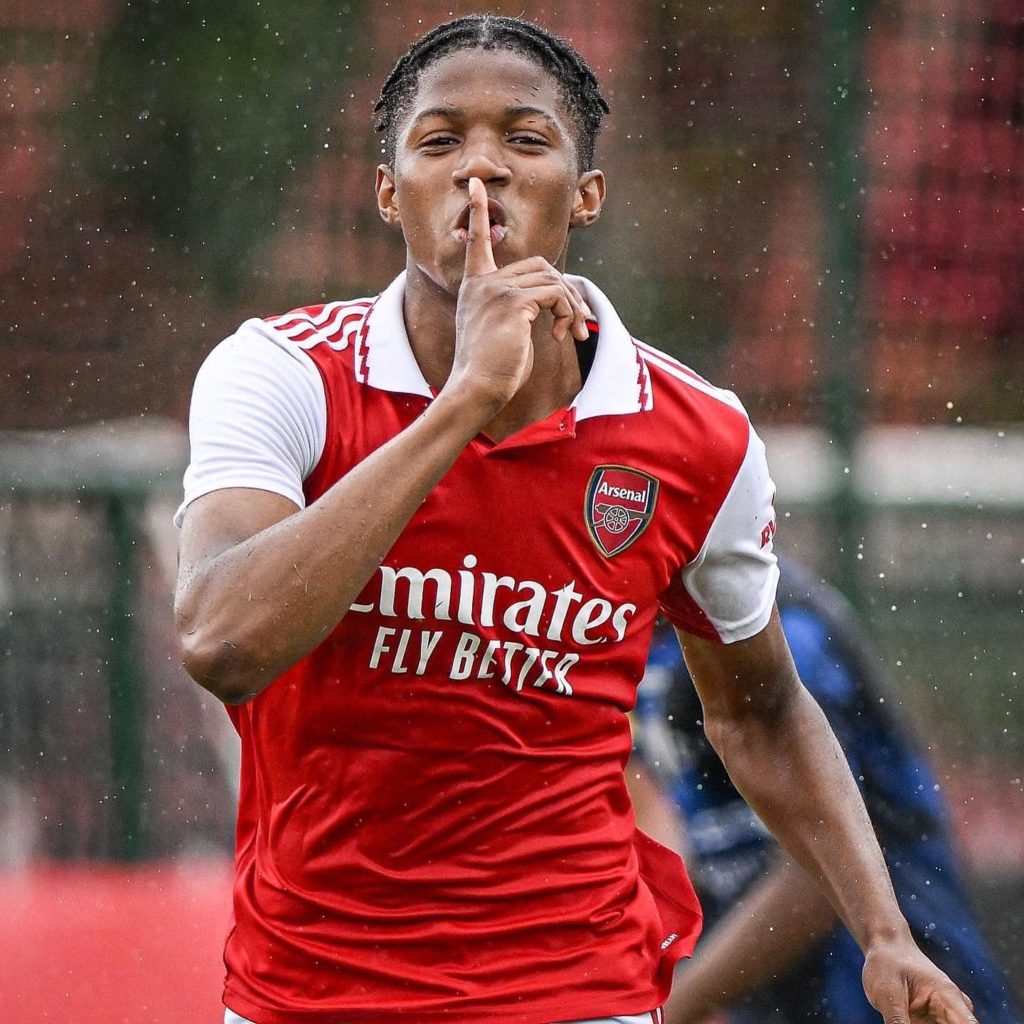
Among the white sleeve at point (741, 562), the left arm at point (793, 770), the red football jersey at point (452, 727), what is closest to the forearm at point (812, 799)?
the left arm at point (793, 770)

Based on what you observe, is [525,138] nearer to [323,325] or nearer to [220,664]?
[323,325]

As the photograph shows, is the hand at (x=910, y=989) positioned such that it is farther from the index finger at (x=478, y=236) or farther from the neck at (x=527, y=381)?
the index finger at (x=478, y=236)

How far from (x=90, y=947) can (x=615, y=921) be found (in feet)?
11.3

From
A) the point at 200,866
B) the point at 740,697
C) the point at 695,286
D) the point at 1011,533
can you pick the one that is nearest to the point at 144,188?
the point at 695,286

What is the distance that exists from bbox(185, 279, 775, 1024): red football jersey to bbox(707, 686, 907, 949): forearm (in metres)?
0.35

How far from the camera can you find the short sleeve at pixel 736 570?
2941mm

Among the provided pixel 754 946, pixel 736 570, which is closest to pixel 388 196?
pixel 736 570

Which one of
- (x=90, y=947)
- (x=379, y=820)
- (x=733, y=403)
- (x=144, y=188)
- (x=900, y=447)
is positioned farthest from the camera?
(x=144, y=188)

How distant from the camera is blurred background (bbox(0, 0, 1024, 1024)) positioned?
6.34m

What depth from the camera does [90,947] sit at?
5.87 metres

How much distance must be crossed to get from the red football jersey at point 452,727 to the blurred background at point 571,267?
3.36 metres

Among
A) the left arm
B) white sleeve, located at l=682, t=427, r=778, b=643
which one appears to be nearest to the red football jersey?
white sleeve, located at l=682, t=427, r=778, b=643

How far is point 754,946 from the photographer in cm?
366

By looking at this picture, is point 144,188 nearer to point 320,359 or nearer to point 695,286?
point 695,286
